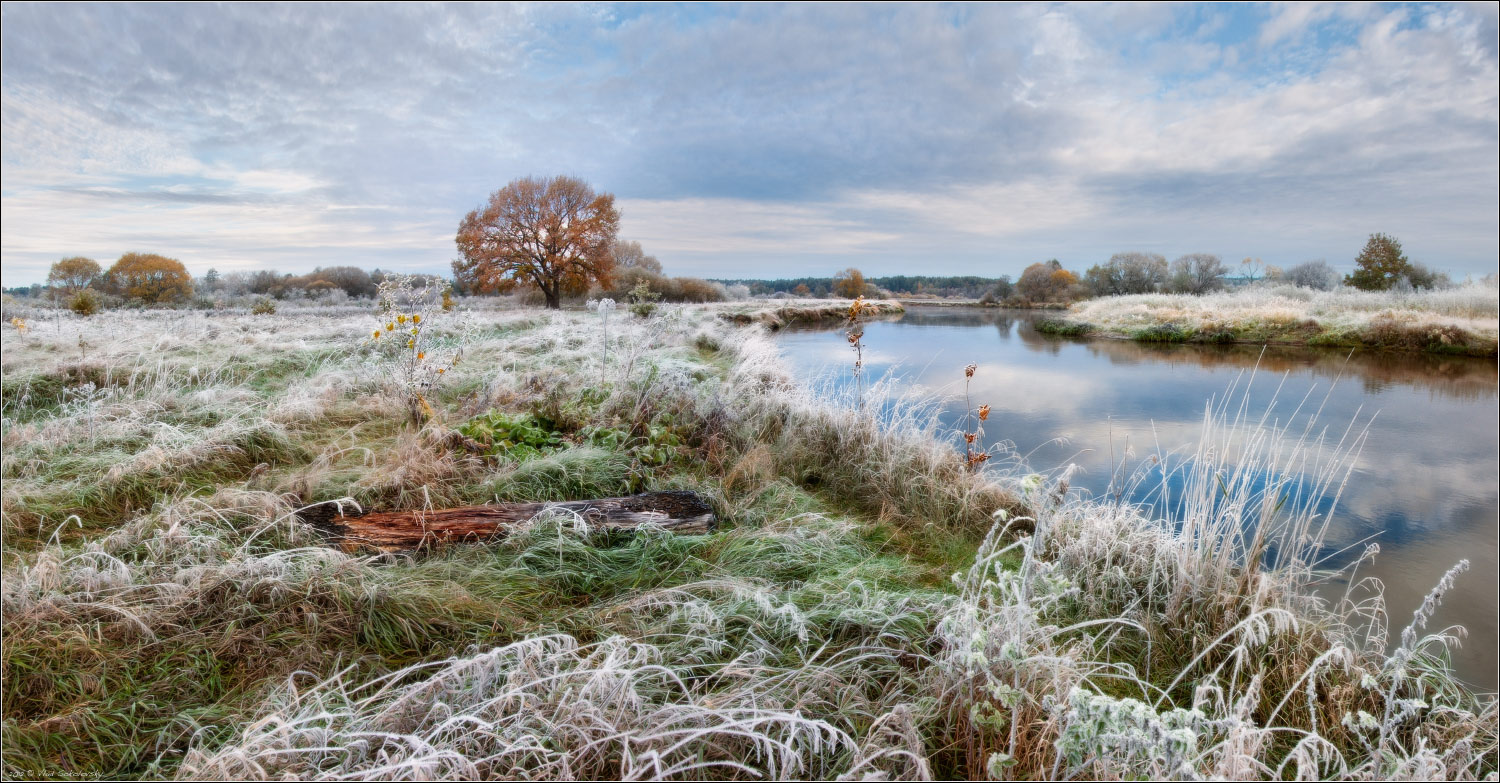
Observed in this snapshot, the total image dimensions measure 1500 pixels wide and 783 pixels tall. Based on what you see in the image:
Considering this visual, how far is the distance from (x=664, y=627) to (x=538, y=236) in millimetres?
20753

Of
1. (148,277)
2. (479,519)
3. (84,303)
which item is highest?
(148,277)

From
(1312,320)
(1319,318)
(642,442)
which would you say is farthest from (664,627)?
(1319,318)

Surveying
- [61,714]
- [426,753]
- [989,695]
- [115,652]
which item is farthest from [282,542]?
[989,695]

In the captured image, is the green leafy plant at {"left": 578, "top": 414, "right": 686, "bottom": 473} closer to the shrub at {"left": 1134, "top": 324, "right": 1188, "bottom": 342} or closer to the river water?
the river water

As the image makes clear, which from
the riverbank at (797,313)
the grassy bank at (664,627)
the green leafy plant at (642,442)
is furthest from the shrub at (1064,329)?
the green leafy plant at (642,442)

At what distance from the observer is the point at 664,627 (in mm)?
2582

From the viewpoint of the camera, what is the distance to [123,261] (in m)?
15.1

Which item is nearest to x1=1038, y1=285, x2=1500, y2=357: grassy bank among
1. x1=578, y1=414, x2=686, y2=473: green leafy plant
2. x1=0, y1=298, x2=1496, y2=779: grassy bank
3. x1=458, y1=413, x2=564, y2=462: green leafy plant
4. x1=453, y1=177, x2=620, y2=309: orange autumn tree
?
x1=0, y1=298, x2=1496, y2=779: grassy bank

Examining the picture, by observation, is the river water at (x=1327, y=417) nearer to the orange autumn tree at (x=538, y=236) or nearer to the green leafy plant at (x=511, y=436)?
the green leafy plant at (x=511, y=436)

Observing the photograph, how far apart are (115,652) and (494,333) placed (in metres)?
12.4

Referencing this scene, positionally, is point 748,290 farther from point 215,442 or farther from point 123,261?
point 215,442

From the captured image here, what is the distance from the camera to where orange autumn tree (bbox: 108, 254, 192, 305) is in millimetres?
15148

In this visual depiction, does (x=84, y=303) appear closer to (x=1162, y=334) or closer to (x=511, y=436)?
(x=511, y=436)

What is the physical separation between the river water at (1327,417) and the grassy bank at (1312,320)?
63cm
